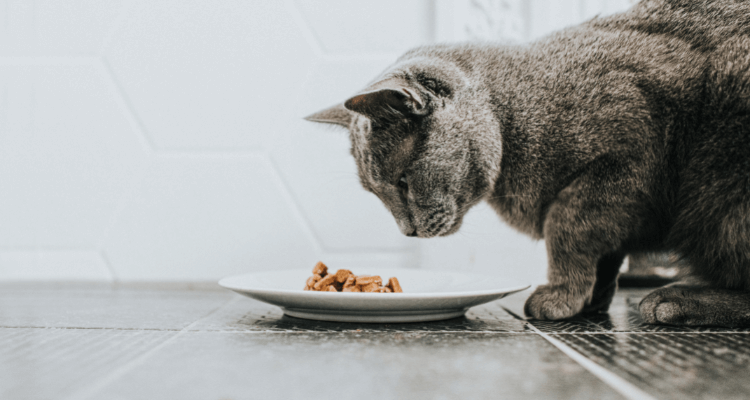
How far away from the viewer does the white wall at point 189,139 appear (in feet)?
4.71

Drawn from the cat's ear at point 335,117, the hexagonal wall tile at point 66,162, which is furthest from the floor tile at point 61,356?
the hexagonal wall tile at point 66,162

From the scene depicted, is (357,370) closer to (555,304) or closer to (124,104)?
(555,304)

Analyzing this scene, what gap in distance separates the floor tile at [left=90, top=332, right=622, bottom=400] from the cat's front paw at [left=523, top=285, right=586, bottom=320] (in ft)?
0.65

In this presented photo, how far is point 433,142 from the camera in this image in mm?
881

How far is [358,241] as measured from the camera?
1443 mm

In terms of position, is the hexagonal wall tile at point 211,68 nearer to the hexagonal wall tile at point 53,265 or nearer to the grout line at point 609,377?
the hexagonal wall tile at point 53,265

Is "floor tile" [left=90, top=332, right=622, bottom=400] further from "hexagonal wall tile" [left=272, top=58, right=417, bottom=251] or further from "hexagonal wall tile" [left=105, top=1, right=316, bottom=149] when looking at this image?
"hexagonal wall tile" [left=105, top=1, right=316, bottom=149]

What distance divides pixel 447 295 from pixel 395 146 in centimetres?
33

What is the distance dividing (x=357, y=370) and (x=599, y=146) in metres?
0.55

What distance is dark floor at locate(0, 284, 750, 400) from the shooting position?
424 millimetres

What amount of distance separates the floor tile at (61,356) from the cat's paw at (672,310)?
A: 703 millimetres

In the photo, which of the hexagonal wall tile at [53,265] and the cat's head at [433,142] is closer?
the cat's head at [433,142]

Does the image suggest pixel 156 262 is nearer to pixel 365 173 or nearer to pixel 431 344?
pixel 365 173

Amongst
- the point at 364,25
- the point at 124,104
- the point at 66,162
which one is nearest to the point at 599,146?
the point at 364,25
